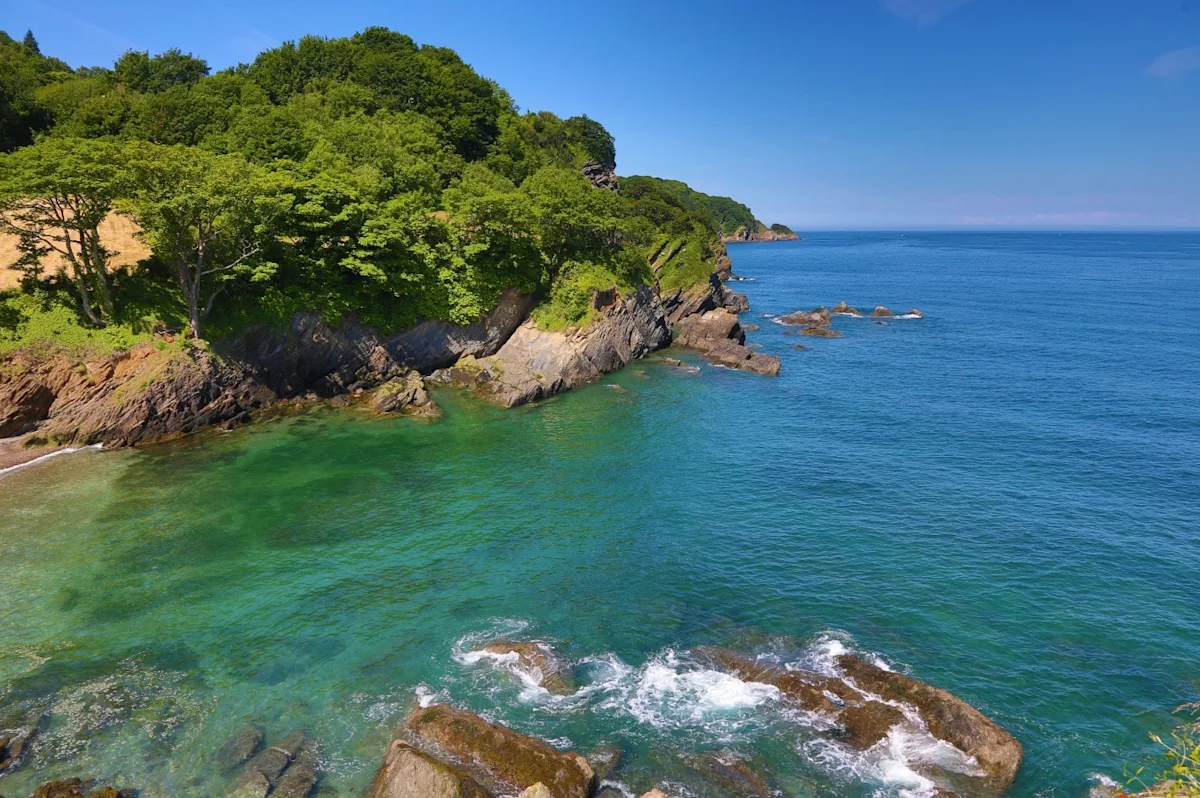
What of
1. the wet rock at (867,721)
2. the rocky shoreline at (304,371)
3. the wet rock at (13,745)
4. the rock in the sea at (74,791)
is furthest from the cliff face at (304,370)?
the wet rock at (867,721)

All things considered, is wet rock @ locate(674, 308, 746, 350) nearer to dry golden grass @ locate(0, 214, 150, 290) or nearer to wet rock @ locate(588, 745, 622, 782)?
dry golden grass @ locate(0, 214, 150, 290)

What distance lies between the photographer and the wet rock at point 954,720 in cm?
1948

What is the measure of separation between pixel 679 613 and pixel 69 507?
31146mm

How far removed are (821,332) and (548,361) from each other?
43.2 meters

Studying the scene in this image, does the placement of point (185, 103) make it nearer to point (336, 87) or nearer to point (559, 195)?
point (336, 87)

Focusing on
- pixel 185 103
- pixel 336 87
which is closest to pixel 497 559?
pixel 185 103

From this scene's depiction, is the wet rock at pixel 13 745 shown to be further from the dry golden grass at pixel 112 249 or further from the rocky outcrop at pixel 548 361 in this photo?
the rocky outcrop at pixel 548 361

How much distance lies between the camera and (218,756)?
19594 millimetres

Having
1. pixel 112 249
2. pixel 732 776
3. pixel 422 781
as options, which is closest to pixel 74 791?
pixel 422 781

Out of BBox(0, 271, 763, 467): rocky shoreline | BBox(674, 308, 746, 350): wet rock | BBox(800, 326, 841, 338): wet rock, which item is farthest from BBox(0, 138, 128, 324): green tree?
BBox(800, 326, 841, 338): wet rock

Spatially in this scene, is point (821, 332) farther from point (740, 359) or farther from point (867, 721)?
point (867, 721)

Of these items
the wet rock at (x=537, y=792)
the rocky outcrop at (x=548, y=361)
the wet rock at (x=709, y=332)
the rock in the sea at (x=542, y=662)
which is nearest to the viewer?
the wet rock at (x=537, y=792)

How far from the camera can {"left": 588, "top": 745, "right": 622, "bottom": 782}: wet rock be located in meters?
19.2

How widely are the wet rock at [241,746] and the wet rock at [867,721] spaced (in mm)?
18297
